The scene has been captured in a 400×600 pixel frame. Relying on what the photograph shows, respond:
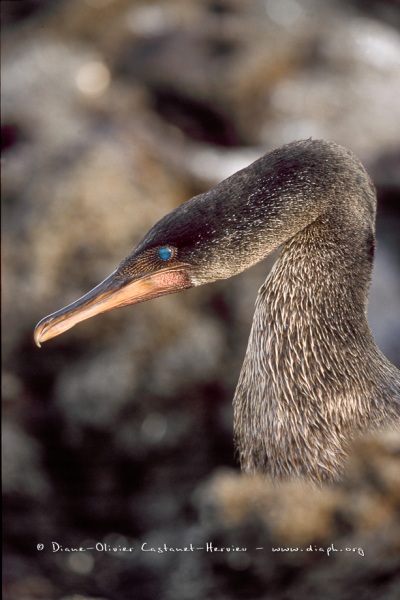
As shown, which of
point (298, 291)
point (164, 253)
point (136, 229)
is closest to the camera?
point (164, 253)

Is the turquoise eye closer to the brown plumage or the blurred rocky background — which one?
the brown plumage

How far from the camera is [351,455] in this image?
324 centimetres

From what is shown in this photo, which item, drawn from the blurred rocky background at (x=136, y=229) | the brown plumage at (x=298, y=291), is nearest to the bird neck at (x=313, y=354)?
the brown plumage at (x=298, y=291)

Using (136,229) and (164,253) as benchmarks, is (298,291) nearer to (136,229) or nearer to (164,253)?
(164,253)

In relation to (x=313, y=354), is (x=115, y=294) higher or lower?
higher

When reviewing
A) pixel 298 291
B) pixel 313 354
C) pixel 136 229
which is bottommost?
pixel 313 354

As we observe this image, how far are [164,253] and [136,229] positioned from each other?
3001 millimetres

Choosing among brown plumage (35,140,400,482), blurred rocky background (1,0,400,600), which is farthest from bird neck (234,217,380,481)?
blurred rocky background (1,0,400,600)

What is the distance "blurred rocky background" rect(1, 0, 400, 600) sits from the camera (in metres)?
5.45

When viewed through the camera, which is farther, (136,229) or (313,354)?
(136,229)

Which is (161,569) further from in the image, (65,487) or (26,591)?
(65,487)

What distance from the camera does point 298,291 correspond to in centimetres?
334

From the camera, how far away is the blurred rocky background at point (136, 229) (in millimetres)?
5449

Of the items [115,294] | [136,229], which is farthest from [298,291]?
[136,229]
